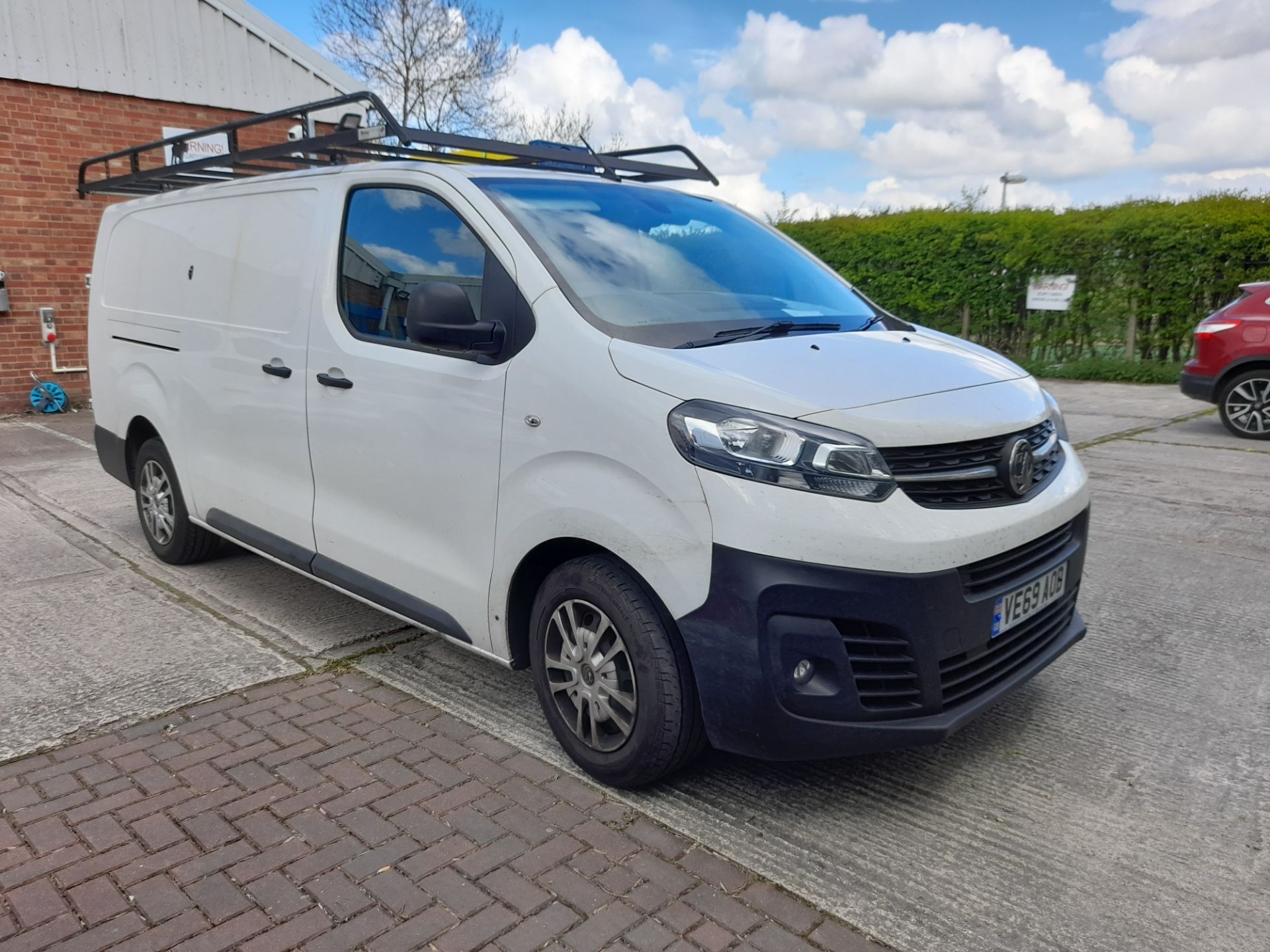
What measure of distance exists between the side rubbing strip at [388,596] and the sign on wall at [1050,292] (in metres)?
14.0

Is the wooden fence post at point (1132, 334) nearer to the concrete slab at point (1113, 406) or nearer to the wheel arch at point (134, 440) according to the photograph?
the concrete slab at point (1113, 406)

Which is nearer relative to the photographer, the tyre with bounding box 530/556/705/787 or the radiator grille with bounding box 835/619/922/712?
the radiator grille with bounding box 835/619/922/712

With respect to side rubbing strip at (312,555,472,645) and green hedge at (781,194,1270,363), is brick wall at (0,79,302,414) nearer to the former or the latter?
side rubbing strip at (312,555,472,645)

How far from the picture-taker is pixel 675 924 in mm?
2422

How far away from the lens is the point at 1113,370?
14.9 meters

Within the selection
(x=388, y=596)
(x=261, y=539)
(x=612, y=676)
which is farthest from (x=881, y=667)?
(x=261, y=539)

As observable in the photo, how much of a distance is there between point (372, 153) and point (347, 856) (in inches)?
134

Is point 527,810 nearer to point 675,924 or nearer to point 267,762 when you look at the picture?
point 675,924

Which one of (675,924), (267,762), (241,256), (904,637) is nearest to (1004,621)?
(904,637)

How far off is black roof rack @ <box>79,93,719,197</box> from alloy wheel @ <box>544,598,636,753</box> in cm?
181

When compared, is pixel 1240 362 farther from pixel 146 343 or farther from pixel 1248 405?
pixel 146 343

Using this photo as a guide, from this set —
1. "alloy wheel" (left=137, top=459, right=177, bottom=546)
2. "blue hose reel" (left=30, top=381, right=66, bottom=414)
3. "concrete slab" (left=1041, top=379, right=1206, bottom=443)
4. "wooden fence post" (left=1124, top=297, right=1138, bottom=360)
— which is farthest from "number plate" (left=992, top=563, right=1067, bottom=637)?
"wooden fence post" (left=1124, top=297, right=1138, bottom=360)

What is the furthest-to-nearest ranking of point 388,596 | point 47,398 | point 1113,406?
1. point 1113,406
2. point 47,398
3. point 388,596

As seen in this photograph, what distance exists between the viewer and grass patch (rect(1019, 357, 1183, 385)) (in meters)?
14.5
